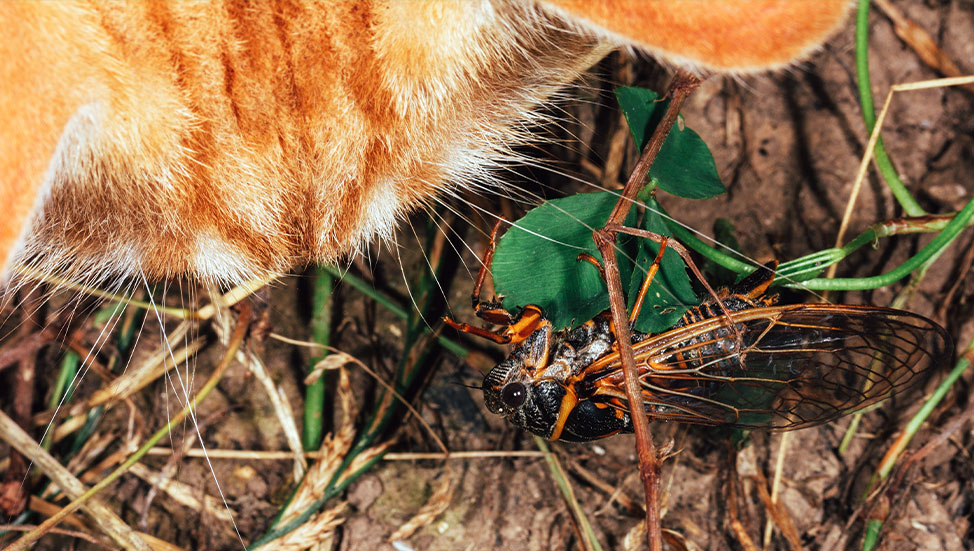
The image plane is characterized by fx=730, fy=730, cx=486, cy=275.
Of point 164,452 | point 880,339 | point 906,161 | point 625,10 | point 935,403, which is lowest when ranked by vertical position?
point 164,452

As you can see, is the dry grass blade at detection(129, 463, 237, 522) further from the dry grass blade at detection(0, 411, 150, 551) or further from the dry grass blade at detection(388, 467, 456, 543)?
the dry grass blade at detection(388, 467, 456, 543)

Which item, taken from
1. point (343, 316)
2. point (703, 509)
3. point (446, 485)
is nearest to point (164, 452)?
point (343, 316)

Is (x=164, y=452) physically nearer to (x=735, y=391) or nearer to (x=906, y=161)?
(x=735, y=391)

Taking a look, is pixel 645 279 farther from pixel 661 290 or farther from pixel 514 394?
pixel 514 394

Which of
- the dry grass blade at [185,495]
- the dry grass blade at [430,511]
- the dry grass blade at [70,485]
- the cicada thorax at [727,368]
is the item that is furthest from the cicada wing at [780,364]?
the dry grass blade at [70,485]

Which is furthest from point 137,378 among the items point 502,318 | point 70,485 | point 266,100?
point 266,100
